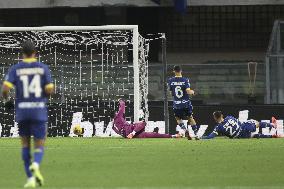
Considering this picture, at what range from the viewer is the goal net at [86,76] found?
97.5ft

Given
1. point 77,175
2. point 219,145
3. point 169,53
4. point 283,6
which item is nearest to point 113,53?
point 169,53

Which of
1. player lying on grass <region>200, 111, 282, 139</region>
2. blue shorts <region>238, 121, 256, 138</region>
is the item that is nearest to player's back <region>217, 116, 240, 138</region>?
player lying on grass <region>200, 111, 282, 139</region>

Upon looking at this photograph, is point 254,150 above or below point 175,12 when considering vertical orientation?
below

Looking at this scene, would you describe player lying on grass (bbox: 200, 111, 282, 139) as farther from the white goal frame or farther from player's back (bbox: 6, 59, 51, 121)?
player's back (bbox: 6, 59, 51, 121)

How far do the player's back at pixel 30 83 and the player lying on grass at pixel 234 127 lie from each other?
12907 millimetres

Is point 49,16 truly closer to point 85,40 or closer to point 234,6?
point 234,6

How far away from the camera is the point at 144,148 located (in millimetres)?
22578

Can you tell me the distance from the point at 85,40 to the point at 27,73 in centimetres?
1843

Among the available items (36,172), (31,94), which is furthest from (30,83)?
(36,172)

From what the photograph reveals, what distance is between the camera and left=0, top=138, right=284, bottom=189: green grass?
1426 cm

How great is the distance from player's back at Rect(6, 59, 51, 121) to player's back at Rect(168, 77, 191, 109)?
43.6ft

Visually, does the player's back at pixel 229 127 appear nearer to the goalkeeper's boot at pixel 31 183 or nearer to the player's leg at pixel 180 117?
the player's leg at pixel 180 117

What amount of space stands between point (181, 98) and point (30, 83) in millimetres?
13727

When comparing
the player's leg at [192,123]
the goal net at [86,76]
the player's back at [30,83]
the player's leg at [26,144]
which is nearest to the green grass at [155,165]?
the player's leg at [26,144]
